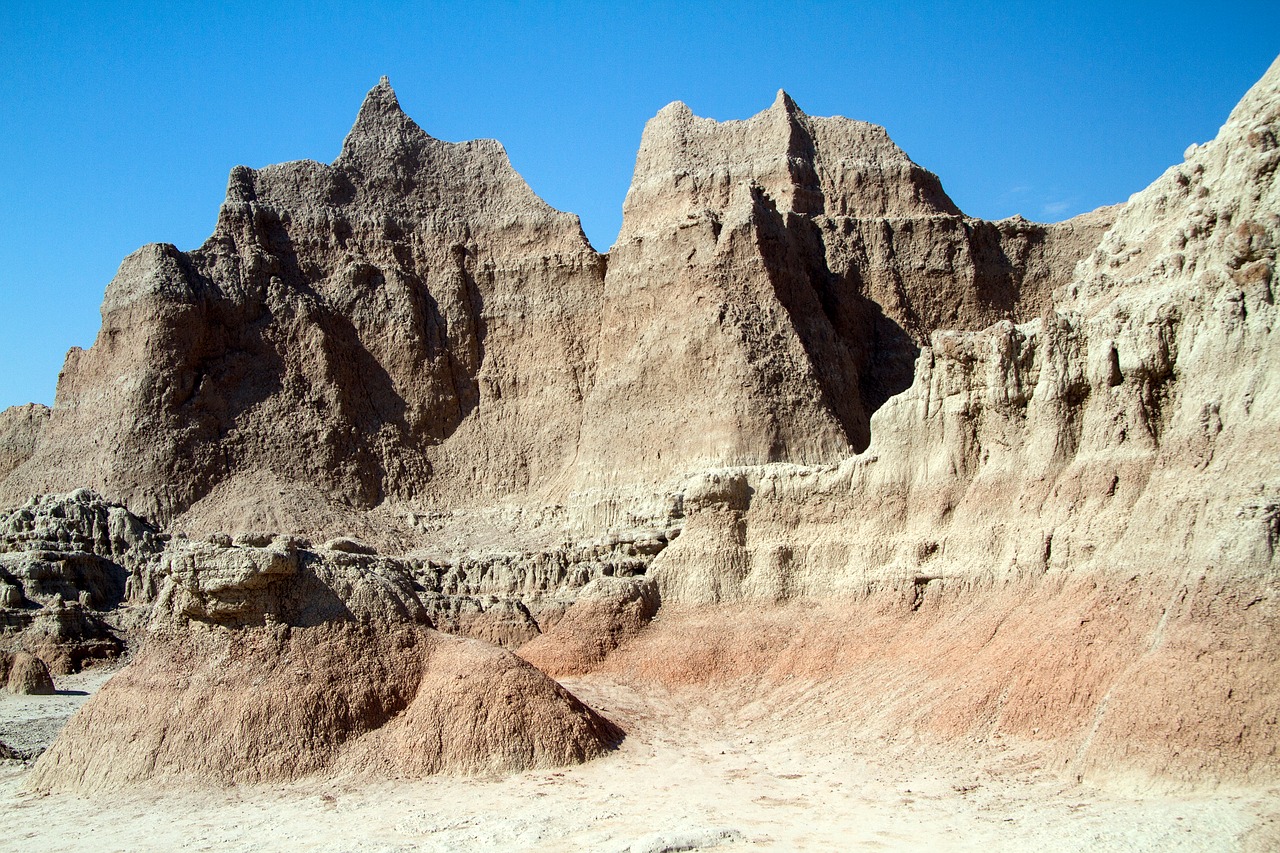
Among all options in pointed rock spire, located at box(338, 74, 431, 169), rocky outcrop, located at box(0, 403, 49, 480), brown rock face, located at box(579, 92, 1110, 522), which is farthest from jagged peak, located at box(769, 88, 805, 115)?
rocky outcrop, located at box(0, 403, 49, 480)

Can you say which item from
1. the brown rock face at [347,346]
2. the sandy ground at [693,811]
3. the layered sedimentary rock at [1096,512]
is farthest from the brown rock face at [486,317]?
the sandy ground at [693,811]

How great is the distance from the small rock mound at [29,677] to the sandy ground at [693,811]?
822cm

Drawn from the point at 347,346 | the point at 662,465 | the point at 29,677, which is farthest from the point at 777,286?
the point at 29,677

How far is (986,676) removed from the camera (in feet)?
67.2

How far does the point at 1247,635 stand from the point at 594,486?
24.8m

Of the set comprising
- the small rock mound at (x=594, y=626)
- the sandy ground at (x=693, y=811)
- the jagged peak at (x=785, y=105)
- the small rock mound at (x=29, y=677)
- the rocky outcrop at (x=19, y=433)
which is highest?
the jagged peak at (x=785, y=105)

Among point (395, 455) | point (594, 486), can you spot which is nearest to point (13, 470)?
point (395, 455)

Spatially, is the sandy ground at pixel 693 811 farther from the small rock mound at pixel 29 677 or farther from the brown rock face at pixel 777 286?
the brown rock face at pixel 777 286

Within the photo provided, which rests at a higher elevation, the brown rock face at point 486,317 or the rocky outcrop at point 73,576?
the brown rock face at point 486,317

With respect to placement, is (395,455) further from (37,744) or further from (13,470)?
(37,744)

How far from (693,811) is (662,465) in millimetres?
20747

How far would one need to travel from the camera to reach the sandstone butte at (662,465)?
63.0 feet

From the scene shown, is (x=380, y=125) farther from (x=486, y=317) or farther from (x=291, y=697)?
(x=291, y=697)

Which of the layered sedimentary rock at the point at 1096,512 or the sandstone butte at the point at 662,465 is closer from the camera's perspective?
the layered sedimentary rock at the point at 1096,512
